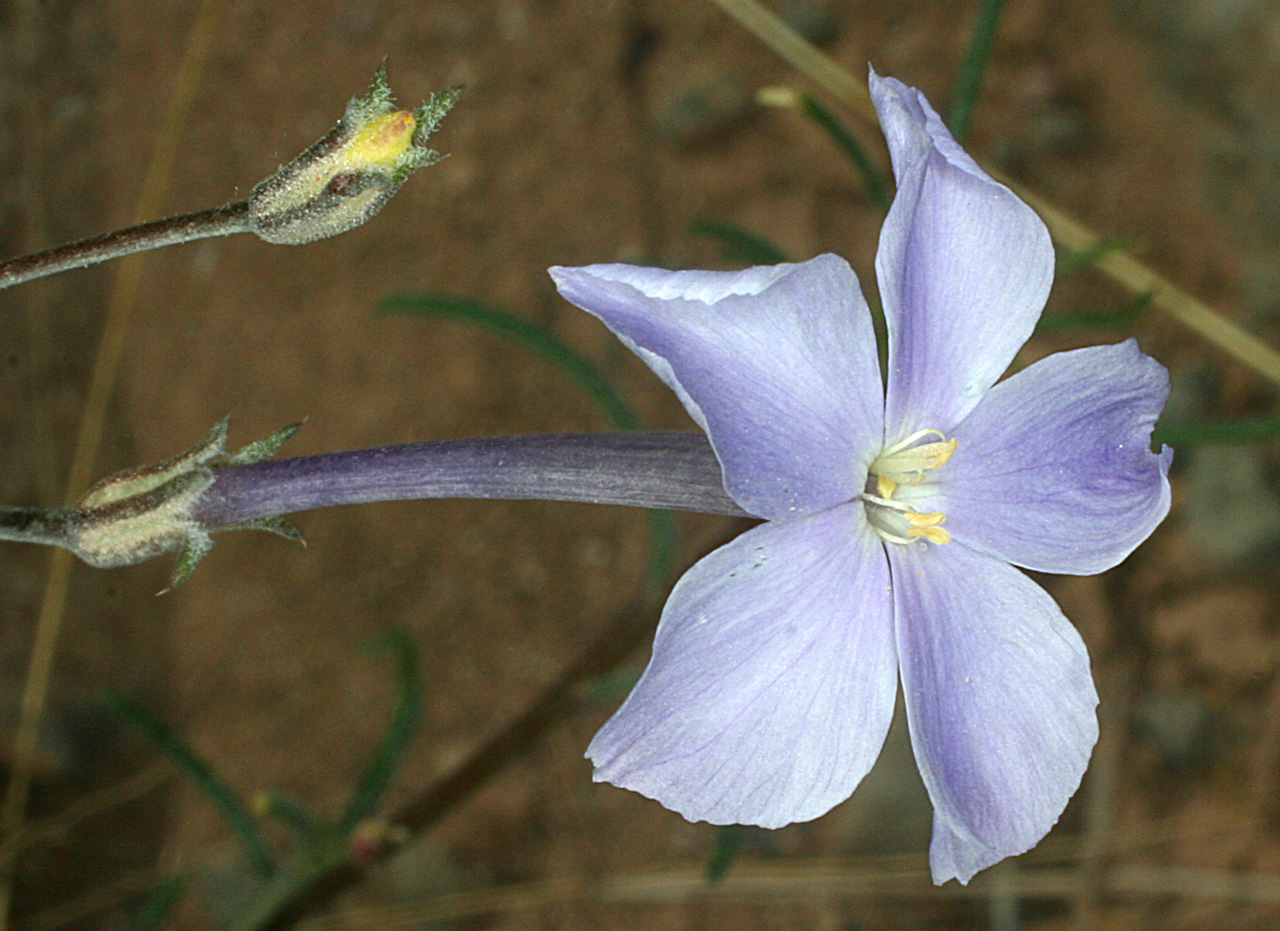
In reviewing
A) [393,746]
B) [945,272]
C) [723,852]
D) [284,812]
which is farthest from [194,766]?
[945,272]

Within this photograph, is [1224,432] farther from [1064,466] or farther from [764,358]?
[764,358]

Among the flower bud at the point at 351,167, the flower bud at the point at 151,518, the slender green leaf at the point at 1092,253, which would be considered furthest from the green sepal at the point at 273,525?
the slender green leaf at the point at 1092,253

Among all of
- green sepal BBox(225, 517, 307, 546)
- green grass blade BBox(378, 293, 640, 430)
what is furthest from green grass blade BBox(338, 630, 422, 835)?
green sepal BBox(225, 517, 307, 546)

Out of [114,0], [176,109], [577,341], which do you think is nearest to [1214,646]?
[577,341]

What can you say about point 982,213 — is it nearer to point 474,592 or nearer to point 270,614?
point 474,592

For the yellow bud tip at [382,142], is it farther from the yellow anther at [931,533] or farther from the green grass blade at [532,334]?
the green grass blade at [532,334]

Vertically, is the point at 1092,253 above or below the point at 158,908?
above
